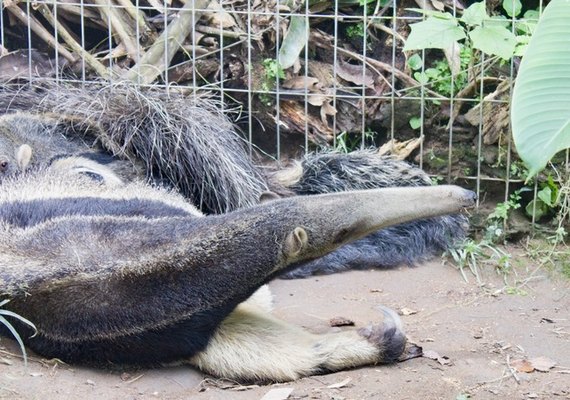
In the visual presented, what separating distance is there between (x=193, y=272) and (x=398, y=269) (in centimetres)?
221

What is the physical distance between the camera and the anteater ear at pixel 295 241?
4391 mm

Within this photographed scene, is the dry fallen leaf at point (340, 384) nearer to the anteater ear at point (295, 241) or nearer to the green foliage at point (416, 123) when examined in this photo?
the anteater ear at point (295, 241)

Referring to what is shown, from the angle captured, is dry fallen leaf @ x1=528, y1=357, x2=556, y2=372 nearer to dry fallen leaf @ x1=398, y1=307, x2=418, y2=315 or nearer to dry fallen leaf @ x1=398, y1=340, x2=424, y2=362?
dry fallen leaf @ x1=398, y1=340, x2=424, y2=362

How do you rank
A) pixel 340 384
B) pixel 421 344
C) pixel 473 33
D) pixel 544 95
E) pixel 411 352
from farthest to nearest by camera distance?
1. pixel 473 33
2. pixel 421 344
3. pixel 411 352
4. pixel 340 384
5. pixel 544 95

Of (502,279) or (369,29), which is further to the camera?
(369,29)

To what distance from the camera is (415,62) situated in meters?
6.65

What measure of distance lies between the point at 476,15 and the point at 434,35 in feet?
2.02

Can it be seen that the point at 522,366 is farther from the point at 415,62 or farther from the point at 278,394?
the point at 415,62

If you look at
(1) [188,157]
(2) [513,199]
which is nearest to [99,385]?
(1) [188,157]

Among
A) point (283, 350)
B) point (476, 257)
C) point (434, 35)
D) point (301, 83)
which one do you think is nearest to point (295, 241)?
point (283, 350)

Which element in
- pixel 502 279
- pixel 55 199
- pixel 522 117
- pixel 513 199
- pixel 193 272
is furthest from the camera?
pixel 513 199

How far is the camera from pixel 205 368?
474 cm

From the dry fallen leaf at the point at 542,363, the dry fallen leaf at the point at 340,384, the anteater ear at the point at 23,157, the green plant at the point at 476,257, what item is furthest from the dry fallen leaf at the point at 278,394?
the anteater ear at the point at 23,157

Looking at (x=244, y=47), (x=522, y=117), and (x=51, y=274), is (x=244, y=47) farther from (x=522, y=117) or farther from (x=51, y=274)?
(x=522, y=117)
